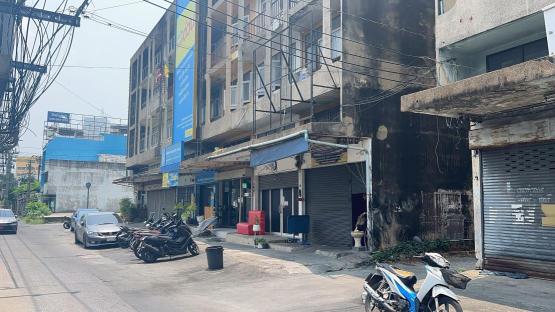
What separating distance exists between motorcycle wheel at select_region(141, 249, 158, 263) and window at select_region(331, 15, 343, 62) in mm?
9033

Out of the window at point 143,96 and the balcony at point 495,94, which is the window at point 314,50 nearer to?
the balcony at point 495,94

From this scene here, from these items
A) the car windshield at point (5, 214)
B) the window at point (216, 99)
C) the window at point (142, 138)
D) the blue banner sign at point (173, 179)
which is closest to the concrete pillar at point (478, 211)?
the window at point (216, 99)

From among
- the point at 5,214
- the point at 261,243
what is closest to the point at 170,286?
the point at 261,243

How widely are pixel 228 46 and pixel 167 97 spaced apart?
1199 cm

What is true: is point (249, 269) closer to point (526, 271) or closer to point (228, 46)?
point (526, 271)

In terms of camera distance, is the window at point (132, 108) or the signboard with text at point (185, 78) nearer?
the signboard with text at point (185, 78)

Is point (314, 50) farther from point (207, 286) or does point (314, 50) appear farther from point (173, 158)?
point (173, 158)

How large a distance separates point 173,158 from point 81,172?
126 feet

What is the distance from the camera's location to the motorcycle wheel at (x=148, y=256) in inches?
612

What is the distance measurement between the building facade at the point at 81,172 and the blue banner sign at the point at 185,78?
1307 inches

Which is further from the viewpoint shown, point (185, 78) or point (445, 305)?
point (185, 78)

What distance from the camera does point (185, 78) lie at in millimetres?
28844

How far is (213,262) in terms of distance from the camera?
1384cm

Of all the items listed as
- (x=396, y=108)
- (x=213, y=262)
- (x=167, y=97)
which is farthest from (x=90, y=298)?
(x=167, y=97)
